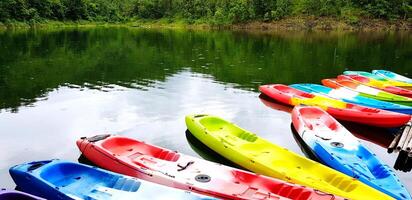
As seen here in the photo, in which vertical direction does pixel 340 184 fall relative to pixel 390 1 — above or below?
below

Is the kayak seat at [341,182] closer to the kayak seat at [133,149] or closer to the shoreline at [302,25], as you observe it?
the kayak seat at [133,149]

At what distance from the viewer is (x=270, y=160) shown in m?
11.1

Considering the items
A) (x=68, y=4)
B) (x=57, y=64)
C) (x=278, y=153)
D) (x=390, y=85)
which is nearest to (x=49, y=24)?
(x=68, y=4)

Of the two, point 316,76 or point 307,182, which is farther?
point 316,76

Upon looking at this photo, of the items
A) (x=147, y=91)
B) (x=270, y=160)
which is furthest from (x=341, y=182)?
(x=147, y=91)

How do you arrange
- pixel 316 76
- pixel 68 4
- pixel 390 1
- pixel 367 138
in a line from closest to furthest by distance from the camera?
pixel 367 138 → pixel 316 76 → pixel 390 1 → pixel 68 4

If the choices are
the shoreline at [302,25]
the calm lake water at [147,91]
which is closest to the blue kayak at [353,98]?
the calm lake water at [147,91]

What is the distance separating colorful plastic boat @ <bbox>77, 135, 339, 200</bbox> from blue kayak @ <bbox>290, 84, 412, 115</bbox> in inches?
386

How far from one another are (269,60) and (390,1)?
58.0 meters

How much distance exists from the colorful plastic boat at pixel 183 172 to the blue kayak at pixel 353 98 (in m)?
9.80

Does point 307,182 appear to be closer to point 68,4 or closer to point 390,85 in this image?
point 390,85

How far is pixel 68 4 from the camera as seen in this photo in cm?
9338

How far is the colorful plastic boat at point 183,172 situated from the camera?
Answer: 29.1 ft

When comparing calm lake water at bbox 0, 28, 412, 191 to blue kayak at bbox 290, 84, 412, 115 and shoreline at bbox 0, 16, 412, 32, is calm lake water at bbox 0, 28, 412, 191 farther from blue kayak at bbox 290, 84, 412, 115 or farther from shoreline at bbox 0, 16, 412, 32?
shoreline at bbox 0, 16, 412, 32
